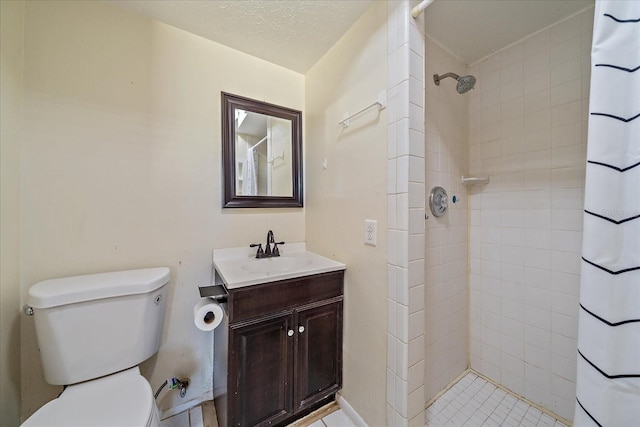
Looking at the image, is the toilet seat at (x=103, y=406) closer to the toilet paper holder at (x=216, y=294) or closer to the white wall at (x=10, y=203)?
the white wall at (x=10, y=203)

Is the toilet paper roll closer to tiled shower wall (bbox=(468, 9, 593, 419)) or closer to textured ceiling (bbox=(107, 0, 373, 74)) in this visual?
textured ceiling (bbox=(107, 0, 373, 74))

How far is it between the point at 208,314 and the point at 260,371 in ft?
1.23

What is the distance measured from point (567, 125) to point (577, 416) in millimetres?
1439

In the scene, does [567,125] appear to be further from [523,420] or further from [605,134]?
[523,420]

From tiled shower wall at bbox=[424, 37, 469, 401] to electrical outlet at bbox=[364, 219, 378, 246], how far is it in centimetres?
47

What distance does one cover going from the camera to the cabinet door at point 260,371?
1.05m

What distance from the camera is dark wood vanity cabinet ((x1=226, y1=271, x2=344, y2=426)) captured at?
1062 millimetres

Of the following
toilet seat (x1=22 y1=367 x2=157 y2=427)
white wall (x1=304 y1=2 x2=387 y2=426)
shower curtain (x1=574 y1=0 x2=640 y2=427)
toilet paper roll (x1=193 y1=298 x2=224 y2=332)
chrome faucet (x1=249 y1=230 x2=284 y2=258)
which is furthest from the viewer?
chrome faucet (x1=249 y1=230 x2=284 y2=258)

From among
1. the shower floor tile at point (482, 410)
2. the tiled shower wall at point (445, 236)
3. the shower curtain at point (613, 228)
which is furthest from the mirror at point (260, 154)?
the shower floor tile at point (482, 410)

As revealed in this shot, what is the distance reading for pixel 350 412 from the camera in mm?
1290

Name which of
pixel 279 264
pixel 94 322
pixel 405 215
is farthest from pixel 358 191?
pixel 94 322

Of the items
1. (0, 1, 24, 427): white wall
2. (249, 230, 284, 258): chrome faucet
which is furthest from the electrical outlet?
(0, 1, 24, 427): white wall

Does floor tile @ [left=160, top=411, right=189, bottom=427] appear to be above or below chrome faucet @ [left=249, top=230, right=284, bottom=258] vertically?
below

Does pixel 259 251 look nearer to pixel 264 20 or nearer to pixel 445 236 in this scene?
pixel 445 236
